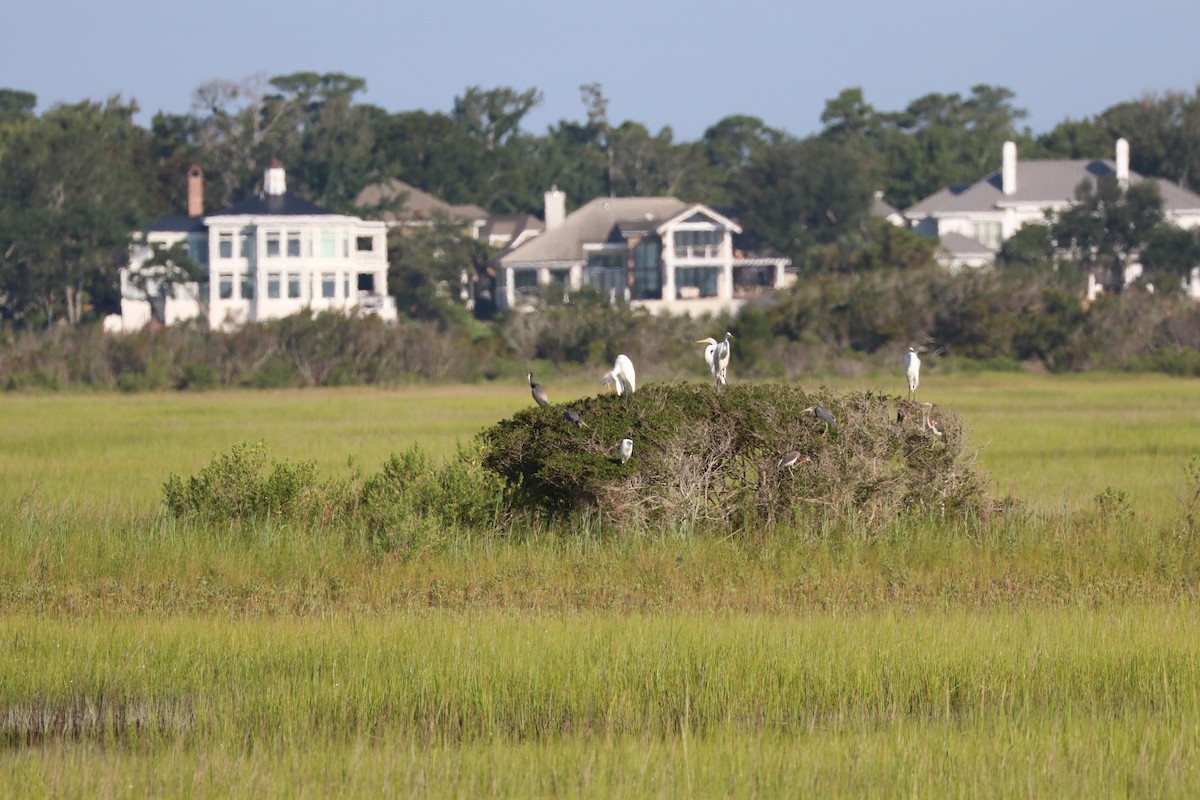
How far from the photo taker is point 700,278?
264ft

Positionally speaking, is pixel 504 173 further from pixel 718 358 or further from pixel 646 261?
pixel 718 358

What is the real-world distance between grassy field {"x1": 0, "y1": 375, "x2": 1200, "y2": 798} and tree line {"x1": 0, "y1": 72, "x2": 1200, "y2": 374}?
43050mm

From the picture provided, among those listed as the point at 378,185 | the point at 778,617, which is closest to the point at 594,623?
the point at 778,617

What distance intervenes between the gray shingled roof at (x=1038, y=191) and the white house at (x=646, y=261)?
9120 mm

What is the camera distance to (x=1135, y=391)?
46281mm

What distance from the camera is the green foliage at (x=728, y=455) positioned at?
1542 centimetres

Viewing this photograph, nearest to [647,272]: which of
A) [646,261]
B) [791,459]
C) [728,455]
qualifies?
[646,261]

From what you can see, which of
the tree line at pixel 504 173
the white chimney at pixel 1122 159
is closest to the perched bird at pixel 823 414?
the tree line at pixel 504 173

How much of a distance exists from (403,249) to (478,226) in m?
14.2

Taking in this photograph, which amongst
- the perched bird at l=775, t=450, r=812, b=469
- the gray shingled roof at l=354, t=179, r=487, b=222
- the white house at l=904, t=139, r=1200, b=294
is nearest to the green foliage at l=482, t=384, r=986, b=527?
the perched bird at l=775, t=450, r=812, b=469

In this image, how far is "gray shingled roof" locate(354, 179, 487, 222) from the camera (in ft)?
278

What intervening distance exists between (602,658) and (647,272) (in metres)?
70.2

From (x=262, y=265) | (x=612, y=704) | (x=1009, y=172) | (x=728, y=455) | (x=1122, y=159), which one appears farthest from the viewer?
(x=1009, y=172)

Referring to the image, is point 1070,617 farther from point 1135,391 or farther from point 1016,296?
point 1016,296
